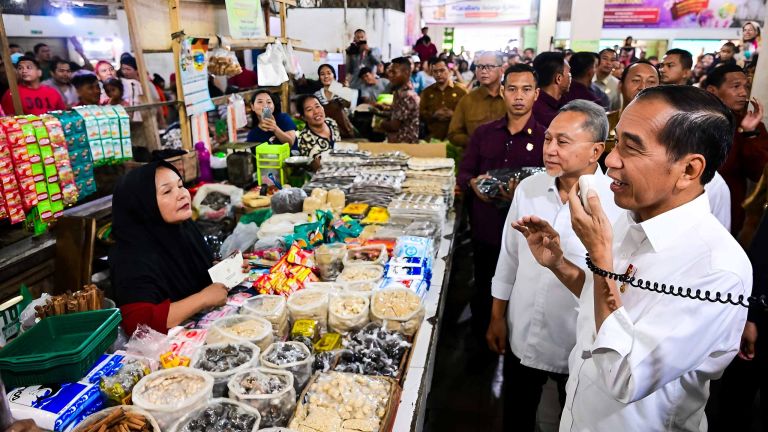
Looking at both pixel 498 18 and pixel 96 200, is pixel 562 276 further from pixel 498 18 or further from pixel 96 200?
pixel 498 18

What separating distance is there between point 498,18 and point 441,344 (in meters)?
14.5

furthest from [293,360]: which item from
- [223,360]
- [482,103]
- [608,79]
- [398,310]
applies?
[608,79]

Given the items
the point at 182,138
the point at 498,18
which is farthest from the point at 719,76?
the point at 498,18

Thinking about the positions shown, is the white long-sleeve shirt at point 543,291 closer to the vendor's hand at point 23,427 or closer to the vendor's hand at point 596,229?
the vendor's hand at point 596,229

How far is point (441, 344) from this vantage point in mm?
3920

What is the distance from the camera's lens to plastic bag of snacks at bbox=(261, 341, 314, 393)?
1.87m

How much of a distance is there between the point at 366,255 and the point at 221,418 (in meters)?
1.35

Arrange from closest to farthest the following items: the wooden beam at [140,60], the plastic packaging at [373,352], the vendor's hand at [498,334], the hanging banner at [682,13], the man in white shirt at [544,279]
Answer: the plastic packaging at [373,352]
the man in white shirt at [544,279]
the vendor's hand at [498,334]
the wooden beam at [140,60]
the hanging banner at [682,13]

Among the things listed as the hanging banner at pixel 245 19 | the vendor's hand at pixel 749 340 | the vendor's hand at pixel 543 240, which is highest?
→ the hanging banner at pixel 245 19

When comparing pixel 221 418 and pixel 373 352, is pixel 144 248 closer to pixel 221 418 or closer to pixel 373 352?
pixel 221 418

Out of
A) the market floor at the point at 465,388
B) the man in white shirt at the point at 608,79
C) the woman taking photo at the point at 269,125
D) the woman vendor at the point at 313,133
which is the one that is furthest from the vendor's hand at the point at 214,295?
the man in white shirt at the point at 608,79

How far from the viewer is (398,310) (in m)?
2.27

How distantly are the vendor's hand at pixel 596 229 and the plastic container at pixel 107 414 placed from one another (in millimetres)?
1395

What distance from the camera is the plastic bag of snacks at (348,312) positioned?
7.27ft
